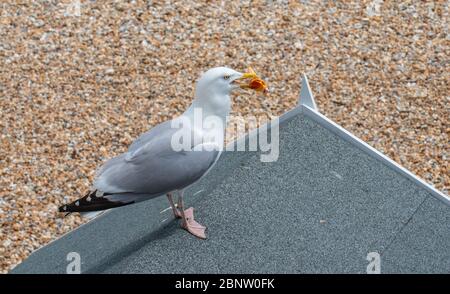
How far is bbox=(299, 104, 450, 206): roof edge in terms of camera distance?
3.57 metres

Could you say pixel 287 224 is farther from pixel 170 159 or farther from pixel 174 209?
pixel 170 159

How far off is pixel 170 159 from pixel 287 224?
685mm

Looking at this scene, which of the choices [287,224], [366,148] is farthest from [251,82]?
[366,148]

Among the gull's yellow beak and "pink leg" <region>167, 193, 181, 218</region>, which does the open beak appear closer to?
the gull's yellow beak

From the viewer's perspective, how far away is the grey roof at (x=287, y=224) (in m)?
3.28

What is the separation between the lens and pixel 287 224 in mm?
3445

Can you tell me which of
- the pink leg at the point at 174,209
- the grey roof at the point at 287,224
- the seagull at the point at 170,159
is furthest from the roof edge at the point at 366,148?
the pink leg at the point at 174,209

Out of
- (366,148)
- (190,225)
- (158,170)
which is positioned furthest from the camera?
(366,148)

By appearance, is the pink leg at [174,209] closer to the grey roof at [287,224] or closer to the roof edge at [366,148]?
the grey roof at [287,224]

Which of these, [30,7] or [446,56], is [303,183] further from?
[30,7]

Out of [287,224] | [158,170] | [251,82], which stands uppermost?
[251,82]

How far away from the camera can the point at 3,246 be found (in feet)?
11.9

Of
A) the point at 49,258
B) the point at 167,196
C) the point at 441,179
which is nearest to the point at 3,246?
the point at 49,258
